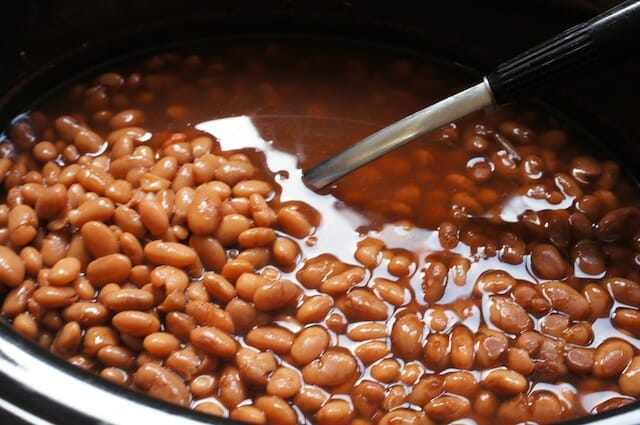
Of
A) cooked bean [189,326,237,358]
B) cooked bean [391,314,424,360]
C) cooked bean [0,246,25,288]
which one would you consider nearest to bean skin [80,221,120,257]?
cooked bean [0,246,25,288]

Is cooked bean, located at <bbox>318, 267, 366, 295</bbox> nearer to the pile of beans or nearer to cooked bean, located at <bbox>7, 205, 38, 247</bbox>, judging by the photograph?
the pile of beans

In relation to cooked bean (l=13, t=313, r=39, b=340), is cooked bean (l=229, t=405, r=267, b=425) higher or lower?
lower

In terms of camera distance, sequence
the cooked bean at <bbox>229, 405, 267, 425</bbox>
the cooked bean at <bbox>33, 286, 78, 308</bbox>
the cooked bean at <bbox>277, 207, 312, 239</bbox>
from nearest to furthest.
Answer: the cooked bean at <bbox>229, 405, 267, 425</bbox>
the cooked bean at <bbox>33, 286, 78, 308</bbox>
the cooked bean at <bbox>277, 207, 312, 239</bbox>

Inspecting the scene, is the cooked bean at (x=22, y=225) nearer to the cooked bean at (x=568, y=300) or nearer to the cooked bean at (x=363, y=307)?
the cooked bean at (x=363, y=307)

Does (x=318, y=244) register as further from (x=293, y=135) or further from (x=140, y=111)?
(x=140, y=111)

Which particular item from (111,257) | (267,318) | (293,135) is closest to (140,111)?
(293,135)

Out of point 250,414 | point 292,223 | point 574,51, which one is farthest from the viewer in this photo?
point 292,223

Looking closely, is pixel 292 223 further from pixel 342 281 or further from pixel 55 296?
pixel 55 296

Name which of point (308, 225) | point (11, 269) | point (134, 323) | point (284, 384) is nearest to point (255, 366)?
point (284, 384)
